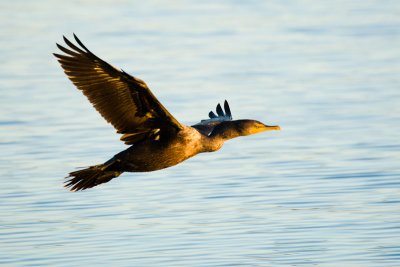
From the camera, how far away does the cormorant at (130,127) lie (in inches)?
388

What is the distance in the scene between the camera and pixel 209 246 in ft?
34.0

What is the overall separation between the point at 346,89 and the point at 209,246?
7.28 metres

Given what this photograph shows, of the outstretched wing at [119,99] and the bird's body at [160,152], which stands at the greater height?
the outstretched wing at [119,99]

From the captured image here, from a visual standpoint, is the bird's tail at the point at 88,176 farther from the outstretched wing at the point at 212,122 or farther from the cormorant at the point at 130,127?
the outstretched wing at the point at 212,122

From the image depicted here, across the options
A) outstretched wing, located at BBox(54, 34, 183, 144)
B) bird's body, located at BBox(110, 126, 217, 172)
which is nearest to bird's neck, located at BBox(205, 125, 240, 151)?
bird's body, located at BBox(110, 126, 217, 172)

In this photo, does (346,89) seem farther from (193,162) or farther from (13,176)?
(13,176)

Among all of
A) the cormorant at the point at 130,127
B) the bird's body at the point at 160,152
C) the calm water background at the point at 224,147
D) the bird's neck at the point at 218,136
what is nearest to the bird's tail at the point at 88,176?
the cormorant at the point at 130,127

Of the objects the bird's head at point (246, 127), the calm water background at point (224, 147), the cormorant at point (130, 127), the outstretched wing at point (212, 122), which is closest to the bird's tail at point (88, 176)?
the cormorant at point (130, 127)

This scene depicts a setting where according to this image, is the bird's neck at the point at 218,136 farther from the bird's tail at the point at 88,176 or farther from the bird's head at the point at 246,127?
the bird's tail at the point at 88,176

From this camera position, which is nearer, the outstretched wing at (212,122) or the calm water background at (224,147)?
the calm water background at (224,147)

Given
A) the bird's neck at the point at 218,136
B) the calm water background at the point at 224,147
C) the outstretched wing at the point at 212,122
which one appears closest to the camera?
the bird's neck at the point at 218,136

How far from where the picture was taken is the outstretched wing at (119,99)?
9.76m

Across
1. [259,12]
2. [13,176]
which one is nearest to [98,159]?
[13,176]

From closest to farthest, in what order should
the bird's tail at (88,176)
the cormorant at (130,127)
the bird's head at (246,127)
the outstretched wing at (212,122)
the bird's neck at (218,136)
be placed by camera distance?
the cormorant at (130,127), the bird's tail at (88,176), the bird's neck at (218,136), the bird's head at (246,127), the outstretched wing at (212,122)
